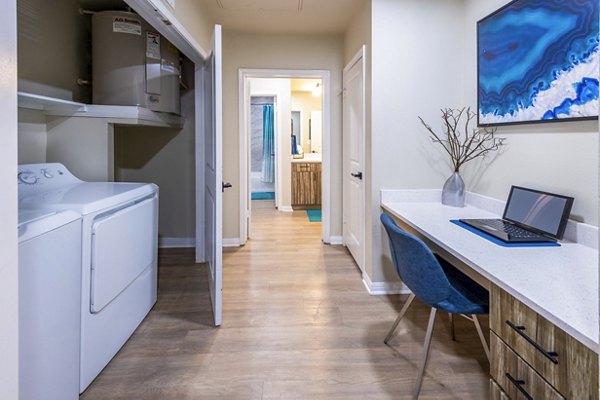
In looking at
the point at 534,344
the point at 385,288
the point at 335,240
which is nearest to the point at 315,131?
the point at 335,240

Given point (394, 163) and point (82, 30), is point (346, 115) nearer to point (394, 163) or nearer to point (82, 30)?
point (394, 163)

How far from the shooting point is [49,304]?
138 cm

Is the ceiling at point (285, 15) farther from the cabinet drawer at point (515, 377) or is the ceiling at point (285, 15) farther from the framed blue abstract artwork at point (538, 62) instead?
the cabinet drawer at point (515, 377)

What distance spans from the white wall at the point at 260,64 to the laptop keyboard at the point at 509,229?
7.88 feet

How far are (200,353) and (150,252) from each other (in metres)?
0.78

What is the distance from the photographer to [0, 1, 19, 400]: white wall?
0.91 metres

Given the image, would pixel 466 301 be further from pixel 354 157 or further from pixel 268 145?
pixel 268 145

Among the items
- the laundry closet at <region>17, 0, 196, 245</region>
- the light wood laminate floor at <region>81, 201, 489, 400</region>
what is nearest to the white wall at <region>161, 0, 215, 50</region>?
the laundry closet at <region>17, 0, 196, 245</region>

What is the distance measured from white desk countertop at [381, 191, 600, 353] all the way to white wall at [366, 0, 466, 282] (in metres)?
0.79

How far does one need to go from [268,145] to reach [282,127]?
6.19 ft

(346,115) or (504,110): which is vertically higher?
(346,115)

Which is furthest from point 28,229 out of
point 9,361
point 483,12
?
point 483,12

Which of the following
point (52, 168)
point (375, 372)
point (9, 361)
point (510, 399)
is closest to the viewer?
point (9, 361)

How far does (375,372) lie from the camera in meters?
1.87
